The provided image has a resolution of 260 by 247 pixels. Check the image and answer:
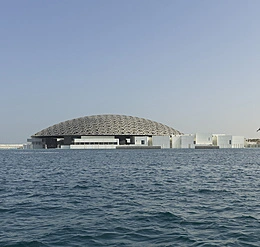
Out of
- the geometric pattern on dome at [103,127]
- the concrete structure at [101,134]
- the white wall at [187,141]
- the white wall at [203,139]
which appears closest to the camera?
the white wall at [187,141]

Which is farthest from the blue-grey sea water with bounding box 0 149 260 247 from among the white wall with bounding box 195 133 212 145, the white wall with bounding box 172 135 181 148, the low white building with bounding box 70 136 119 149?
the low white building with bounding box 70 136 119 149

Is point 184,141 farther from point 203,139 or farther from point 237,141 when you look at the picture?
point 237,141

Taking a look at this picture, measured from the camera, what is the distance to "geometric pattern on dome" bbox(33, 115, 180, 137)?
180625mm

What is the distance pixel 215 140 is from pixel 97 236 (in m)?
166

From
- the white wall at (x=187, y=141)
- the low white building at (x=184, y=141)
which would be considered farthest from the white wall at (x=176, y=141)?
the white wall at (x=187, y=141)

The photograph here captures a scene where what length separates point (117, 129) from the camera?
7205 inches

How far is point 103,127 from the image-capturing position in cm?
18388

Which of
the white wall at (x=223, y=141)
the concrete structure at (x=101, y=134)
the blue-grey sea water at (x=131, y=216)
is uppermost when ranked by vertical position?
the concrete structure at (x=101, y=134)

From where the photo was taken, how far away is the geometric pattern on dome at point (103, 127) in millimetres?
180625

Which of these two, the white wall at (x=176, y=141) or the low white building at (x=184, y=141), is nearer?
the low white building at (x=184, y=141)

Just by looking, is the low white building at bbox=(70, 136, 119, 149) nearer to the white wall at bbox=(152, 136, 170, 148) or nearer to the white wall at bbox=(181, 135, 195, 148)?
the white wall at bbox=(152, 136, 170, 148)

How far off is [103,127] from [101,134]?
7639mm

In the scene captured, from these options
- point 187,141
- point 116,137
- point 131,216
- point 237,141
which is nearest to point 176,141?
point 187,141

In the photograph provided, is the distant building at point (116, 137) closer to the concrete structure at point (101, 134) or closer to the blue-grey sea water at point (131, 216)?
the concrete structure at point (101, 134)
